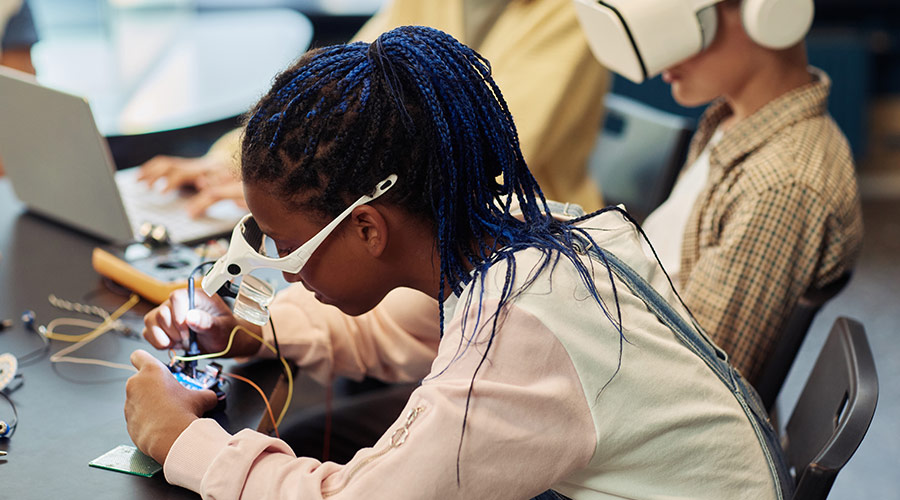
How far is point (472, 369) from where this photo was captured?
2.48ft

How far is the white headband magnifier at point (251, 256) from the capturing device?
862 millimetres

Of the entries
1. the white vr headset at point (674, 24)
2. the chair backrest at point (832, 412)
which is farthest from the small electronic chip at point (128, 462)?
the white vr headset at point (674, 24)

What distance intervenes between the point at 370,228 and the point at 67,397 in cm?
42

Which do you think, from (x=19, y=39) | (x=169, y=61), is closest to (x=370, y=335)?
(x=19, y=39)

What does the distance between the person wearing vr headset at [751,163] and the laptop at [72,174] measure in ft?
2.47

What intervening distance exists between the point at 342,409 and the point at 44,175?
702 millimetres

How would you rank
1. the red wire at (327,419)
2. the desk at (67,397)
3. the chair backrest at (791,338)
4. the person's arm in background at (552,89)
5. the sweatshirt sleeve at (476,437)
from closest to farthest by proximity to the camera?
the sweatshirt sleeve at (476,437)
the desk at (67,397)
the red wire at (327,419)
the chair backrest at (791,338)
the person's arm in background at (552,89)

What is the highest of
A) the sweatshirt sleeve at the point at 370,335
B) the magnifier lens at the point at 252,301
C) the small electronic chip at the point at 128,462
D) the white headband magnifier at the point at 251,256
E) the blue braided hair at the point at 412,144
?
the blue braided hair at the point at 412,144

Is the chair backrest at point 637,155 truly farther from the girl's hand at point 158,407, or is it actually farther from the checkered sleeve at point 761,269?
the girl's hand at point 158,407

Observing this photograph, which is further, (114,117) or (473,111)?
(114,117)

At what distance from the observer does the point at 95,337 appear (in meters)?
1.13

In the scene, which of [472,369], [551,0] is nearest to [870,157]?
[551,0]

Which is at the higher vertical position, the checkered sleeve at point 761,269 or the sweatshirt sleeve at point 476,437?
the sweatshirt sleeve at point 476,437

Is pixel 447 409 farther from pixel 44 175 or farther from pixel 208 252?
pixel 44 175
